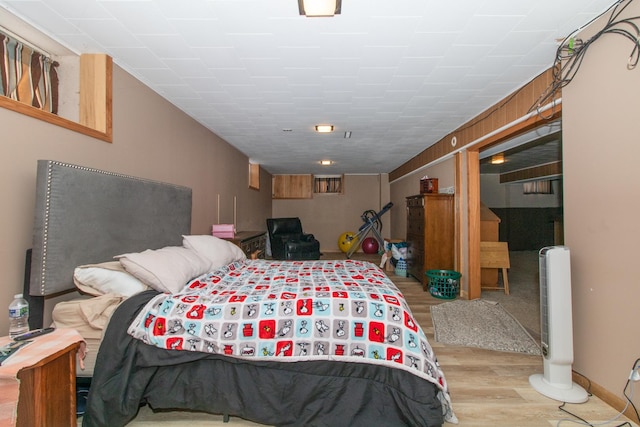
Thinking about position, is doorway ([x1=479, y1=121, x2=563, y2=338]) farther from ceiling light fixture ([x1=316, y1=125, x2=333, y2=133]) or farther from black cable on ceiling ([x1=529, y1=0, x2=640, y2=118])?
ceiling light fixture ([x1=316, y1=125, x2=333, y2=133])

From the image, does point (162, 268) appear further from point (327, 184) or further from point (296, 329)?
point (327, 184)

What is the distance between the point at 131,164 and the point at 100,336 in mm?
1350

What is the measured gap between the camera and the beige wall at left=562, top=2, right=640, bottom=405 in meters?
1.51

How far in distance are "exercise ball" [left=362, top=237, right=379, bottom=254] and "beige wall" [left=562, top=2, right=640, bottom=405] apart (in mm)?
5425

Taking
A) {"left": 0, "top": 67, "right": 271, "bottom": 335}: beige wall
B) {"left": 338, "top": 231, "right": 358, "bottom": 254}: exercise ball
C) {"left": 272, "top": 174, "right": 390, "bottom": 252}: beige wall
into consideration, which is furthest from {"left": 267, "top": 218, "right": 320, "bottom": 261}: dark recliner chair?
{"left": 272, "top": 174, "right": 390, "bottom": 252}: beige wall

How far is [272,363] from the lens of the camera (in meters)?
1.51

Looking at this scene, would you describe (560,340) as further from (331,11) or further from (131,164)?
(131,164)

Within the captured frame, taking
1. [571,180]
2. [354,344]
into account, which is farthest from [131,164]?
[571,180]

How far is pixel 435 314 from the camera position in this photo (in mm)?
3078

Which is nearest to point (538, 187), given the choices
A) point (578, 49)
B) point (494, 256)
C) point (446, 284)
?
point (494, 256)

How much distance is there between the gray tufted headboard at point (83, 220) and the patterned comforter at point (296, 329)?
50 cm

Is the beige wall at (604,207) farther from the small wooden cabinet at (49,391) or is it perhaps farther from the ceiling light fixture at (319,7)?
the small wooden cabinet at (49,391)

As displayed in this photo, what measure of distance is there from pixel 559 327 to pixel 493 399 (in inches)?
23.5

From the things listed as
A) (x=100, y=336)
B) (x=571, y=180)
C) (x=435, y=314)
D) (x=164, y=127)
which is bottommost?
(x=435, y=314)
